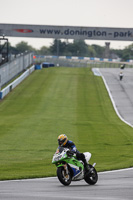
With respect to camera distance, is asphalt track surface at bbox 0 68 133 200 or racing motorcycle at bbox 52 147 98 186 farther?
racing motorcycle at bbox 52 147 98 186

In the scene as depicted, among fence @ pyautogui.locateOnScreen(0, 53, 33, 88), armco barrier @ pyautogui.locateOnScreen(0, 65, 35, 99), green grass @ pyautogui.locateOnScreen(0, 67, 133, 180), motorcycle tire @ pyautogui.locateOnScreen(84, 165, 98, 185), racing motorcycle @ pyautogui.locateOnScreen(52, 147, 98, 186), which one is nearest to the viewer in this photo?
racing motorcycle @ pyautogui.locateOnScreen(52, 147, 98, 186)

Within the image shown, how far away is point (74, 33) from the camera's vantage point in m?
55.7

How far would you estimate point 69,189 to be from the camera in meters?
11.2

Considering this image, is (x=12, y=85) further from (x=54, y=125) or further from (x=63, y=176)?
(x=63, y=176)

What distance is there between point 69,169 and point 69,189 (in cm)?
90

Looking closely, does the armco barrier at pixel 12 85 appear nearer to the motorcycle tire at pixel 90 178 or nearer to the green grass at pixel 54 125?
the green grass at pixel 54 125

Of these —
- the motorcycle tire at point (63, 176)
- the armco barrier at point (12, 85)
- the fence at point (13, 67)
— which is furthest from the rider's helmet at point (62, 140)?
the fence at point (13, 67)

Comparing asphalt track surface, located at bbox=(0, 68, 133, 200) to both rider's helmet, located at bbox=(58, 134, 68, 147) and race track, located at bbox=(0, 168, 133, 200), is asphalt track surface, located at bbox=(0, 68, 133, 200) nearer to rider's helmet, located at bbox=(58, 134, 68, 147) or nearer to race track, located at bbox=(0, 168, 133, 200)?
race track, located at bbox=(0, 168, 133, 200)

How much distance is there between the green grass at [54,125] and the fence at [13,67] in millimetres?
1975

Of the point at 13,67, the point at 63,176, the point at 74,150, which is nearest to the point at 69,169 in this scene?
the point at 63,176

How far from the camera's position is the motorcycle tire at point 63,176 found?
1150 centimetres

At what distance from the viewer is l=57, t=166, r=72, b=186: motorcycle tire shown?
11.5 meters

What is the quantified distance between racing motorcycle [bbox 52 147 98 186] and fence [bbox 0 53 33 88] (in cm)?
3931

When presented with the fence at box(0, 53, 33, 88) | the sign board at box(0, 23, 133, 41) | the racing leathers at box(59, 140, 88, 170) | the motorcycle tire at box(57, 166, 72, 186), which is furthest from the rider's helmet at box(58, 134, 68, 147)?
the sign board at box(0, 23, 133, 41)
